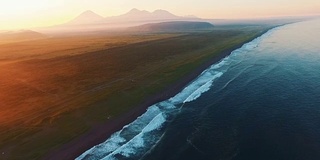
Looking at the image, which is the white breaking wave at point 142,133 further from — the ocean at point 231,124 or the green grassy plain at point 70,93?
the green grassy plain at point 70,93

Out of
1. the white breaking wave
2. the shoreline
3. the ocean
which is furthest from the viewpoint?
the shoreline

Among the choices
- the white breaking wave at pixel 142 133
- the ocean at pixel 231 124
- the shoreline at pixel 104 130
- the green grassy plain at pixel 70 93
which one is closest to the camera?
the ocean at pixel 231 124

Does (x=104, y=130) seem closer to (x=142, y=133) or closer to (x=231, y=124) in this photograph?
(x=142, y=133)

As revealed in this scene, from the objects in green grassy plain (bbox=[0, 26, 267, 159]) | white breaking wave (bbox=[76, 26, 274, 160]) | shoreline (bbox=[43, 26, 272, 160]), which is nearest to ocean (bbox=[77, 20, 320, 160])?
white breaking wave (bbox=[76, 26, 274, 160])

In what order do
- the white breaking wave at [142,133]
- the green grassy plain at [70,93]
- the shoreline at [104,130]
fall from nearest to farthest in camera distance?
the white breaking wave at [142,133]
the shoreline at [104,130]
the green grassy plain at [70,93]

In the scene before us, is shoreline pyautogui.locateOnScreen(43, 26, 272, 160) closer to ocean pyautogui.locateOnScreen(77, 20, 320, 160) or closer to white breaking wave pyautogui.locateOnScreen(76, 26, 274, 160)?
white breaking wave pyautogui.locateOnScreen(76, 26, 274, 160)

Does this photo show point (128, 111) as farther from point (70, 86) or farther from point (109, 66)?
point (109, 66)

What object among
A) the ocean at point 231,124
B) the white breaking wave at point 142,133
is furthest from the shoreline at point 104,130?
the ocean at point 231,124

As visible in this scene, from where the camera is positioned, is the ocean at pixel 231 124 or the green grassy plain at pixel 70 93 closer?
the ocean at pixel 231 124
